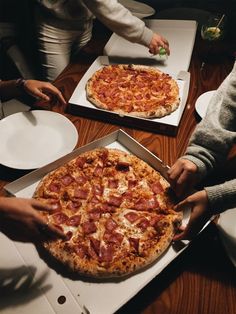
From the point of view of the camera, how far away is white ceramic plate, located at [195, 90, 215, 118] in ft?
5.62

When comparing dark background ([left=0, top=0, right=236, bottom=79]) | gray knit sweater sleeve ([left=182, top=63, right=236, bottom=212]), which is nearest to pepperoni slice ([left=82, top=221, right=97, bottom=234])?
gray knit sweater sleeve ([left=182, top=63, right=236, bottom=212])

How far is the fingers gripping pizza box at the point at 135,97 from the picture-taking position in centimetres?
165

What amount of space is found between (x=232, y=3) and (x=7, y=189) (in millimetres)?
3168

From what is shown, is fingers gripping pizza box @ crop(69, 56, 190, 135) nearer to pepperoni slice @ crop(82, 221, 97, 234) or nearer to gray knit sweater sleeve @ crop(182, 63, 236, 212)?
gray knit sweater sleeve @ crop(182, 63, 236, 212)

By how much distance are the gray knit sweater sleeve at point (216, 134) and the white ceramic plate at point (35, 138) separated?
1.87ft

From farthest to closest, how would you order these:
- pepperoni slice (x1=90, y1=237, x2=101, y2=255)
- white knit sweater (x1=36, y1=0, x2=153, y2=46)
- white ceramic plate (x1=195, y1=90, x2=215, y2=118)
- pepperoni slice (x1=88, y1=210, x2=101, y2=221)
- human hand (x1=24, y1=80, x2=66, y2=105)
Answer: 1. white knit sweater (x1=36, y1=0, x2=153, y2=46)
2. white ceramic plate (x1=195, y1=90, x2=215, y2=118)
3. human hand (x1=24, y1=80, x2=66, y2=105)
4. pepperoni slice (x1=88, y1=210, x2=101, y2=221)
5. pepperoni slice (x1=90, y1=237, x2=101, y2=255)

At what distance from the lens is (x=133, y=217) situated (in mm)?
1290

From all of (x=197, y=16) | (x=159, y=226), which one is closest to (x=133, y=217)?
(x=159, y=226)

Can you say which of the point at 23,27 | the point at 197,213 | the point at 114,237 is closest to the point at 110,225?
the point at 114,237

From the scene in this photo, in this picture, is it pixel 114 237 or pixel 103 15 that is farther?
pixel 103 15

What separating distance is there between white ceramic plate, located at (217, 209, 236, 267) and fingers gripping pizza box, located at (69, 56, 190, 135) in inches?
22.4

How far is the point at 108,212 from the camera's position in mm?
1304

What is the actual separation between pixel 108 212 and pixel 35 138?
523 mm

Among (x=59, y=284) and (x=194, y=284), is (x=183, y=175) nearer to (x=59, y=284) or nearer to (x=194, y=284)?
(x=194, y=284)
